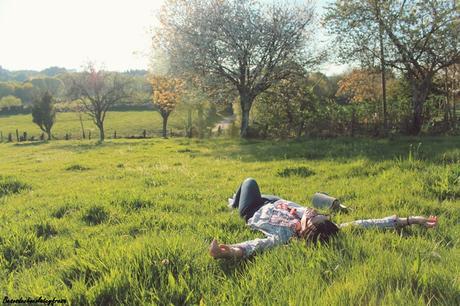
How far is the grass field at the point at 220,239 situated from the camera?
2.88 metres

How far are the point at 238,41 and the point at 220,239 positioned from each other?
22.1 meters

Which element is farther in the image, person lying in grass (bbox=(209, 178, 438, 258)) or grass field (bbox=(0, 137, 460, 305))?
person lying in grass (bbox=(209, 178, 438, 258))

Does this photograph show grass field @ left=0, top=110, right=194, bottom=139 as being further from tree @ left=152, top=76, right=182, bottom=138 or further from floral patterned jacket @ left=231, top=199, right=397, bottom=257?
floral patterned jacket @ left=231, top=199, right=397, bottom=257

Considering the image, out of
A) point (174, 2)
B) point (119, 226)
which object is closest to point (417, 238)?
point (119, 226)

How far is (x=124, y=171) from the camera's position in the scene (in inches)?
489

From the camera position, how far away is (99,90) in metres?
43.6

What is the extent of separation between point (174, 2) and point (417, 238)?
87.1ft

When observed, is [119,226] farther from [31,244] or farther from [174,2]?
[174,2]

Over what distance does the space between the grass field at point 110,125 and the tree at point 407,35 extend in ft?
125

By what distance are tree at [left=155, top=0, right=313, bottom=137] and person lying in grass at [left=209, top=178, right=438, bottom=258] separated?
20092 mm

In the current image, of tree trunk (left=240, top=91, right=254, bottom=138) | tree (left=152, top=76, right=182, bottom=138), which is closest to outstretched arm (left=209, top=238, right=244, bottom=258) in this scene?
tree trunk (left=240, top=91, right=254, bottom=138)

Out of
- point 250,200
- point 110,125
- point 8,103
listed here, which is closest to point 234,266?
point 250,200

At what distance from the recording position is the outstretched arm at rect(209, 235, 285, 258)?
3.54m

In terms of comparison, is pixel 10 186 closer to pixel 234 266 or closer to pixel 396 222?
pixel 234 266
